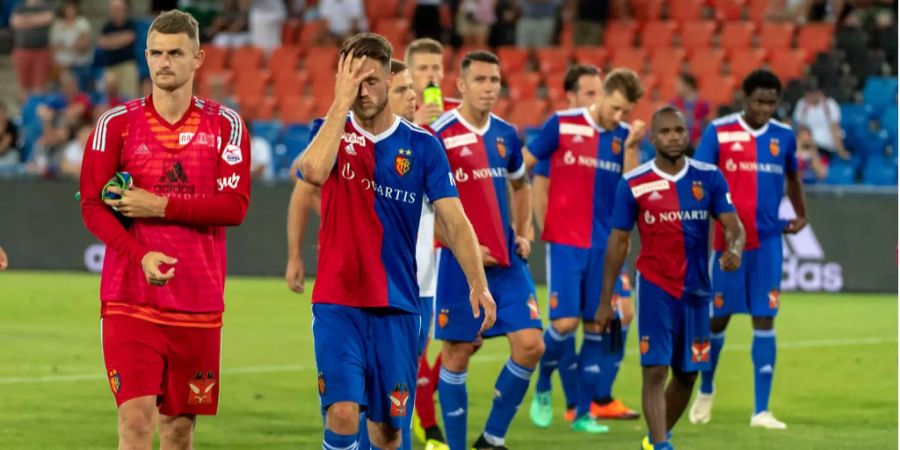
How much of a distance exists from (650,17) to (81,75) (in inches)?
331

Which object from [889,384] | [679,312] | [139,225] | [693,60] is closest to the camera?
[139,225]

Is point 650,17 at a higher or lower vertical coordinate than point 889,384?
higher

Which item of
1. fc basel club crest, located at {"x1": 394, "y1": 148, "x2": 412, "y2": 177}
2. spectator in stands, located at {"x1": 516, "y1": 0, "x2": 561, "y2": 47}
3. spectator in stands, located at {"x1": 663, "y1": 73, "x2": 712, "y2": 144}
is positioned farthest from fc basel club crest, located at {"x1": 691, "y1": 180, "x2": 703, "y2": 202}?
spectator in stands, located at {"x1": 516, "y1": 0, "x2": 561, "y2": 47}

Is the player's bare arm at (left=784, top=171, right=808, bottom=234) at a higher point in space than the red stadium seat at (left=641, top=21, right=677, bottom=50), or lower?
lower

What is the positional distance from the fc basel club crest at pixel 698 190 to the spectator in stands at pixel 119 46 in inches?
655

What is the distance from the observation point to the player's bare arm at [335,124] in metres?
6.73

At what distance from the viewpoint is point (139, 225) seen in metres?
6.83

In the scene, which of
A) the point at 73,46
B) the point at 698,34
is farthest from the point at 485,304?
the point at 73,46

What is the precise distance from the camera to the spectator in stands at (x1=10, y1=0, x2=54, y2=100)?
83.2 ft

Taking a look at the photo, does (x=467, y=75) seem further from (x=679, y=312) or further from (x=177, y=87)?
(x=177, y=87)

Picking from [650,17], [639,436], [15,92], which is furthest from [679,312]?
[15,92]

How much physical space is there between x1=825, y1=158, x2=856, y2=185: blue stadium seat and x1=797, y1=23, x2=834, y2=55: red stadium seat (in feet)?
8.65

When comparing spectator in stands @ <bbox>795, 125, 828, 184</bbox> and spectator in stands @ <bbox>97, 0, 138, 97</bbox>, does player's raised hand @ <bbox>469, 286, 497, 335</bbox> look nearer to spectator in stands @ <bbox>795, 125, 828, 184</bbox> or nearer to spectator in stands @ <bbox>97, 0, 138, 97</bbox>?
spectator in stands @ <bbox>795, 125, 828, 184</bbox>

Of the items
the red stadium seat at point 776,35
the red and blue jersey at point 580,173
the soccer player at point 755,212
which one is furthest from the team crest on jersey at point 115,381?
the red stadium seat at point 776,35
